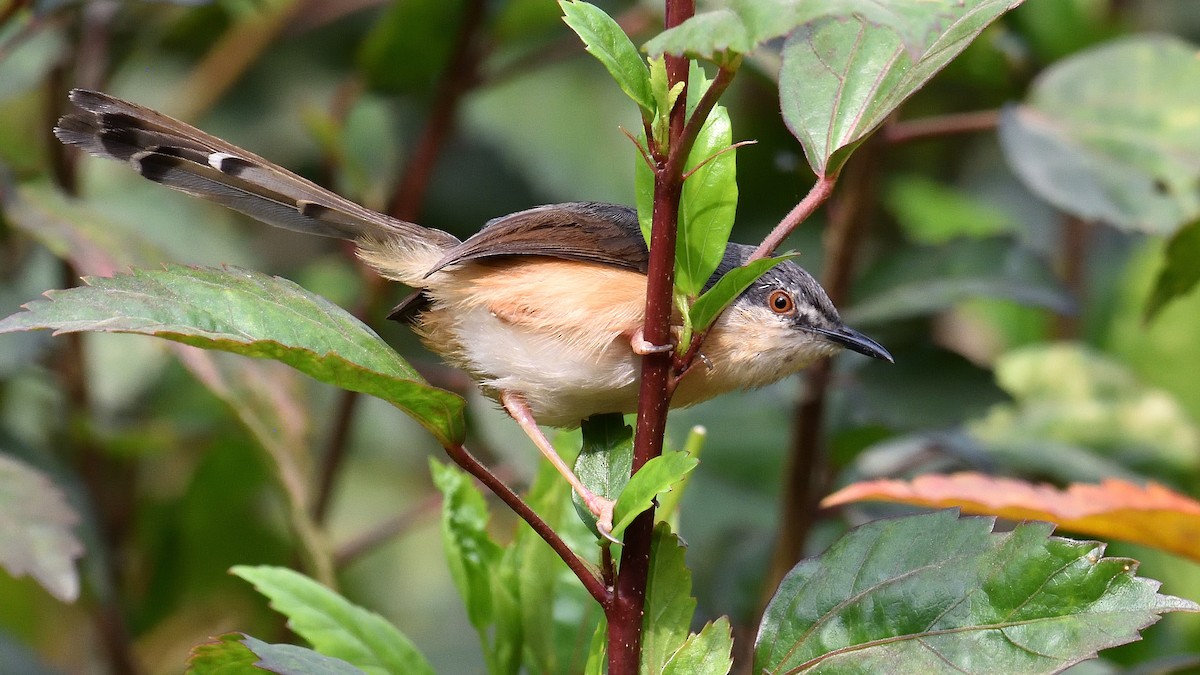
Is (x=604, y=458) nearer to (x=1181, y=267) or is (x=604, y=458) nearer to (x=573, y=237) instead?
(x=573, y=237)

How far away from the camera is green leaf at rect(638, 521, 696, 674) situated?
5.21 ft

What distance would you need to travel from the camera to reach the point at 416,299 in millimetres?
2486

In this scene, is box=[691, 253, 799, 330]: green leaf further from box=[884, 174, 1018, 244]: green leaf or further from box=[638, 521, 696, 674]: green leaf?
box=[884, 174, 1018, 244]: green leaf

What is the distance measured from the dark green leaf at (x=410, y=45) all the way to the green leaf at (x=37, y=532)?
172cm

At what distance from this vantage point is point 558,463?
185 centimetres

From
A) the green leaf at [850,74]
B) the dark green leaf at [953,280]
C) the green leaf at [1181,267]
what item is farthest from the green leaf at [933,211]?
the green leaf at [850,74]

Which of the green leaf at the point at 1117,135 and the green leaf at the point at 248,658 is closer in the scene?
the green leaf at the point at 248,658

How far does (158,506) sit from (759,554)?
1895mm

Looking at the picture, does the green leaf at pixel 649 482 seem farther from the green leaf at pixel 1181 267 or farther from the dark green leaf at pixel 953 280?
the dark green leaf at pixel 953 280

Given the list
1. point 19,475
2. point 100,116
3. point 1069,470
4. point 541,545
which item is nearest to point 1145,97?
point 1069,470

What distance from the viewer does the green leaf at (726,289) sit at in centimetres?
139

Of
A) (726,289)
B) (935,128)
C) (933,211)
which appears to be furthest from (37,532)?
(933,211)

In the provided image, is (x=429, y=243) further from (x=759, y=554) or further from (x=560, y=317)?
(x=759, y=554)

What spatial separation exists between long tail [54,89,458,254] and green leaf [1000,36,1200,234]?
58.2 inches
